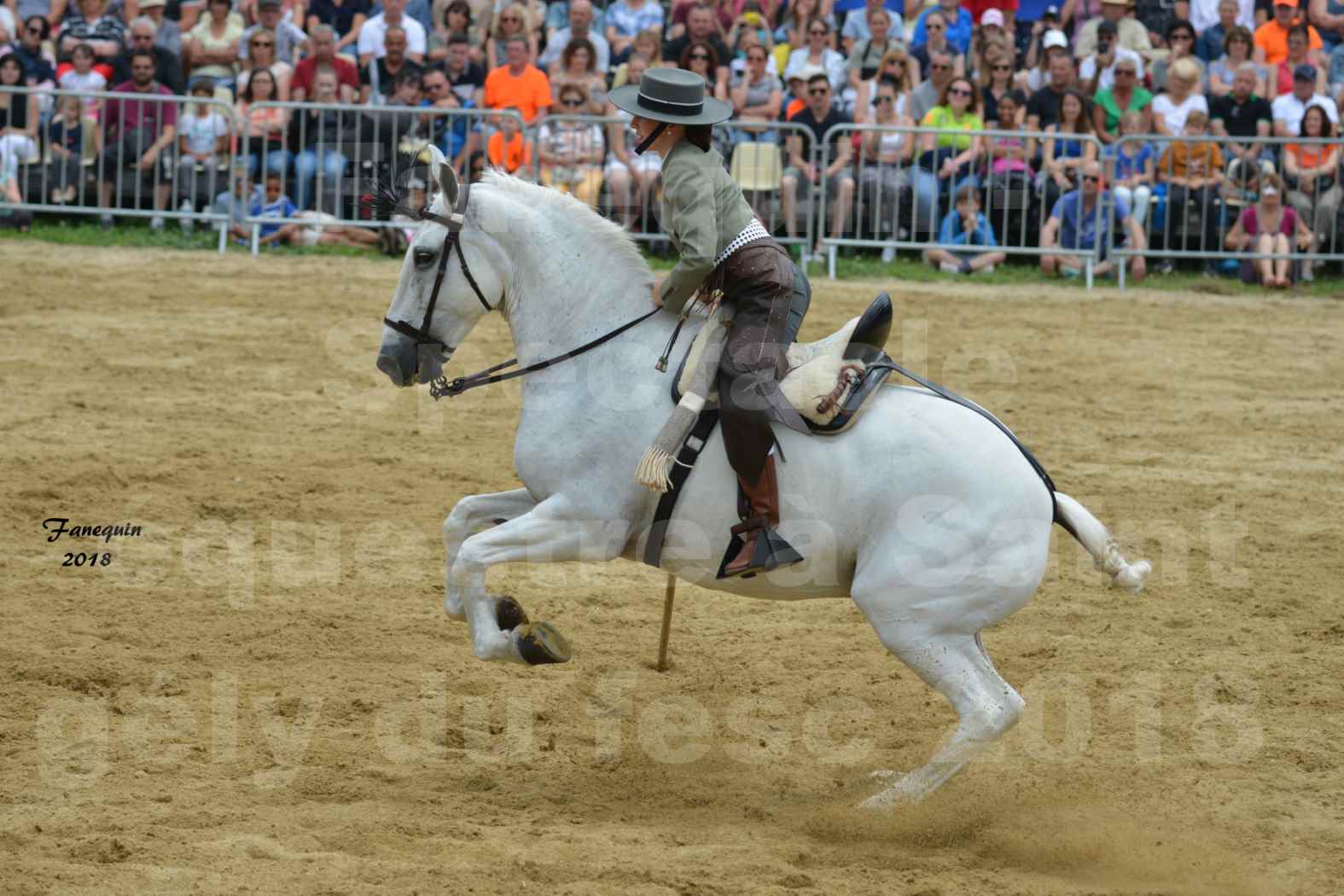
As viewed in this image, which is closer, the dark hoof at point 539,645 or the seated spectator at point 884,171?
the dark hoof at point 539,645

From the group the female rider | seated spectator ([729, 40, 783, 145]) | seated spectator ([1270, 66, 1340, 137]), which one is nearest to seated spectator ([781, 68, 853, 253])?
seated spectator ([729, 40, 783, 145])

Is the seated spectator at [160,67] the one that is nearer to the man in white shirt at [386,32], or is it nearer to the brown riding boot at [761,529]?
the man in white shirt at [386,32]

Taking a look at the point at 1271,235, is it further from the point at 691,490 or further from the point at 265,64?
the point at 691,490

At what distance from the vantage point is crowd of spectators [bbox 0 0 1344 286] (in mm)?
16859

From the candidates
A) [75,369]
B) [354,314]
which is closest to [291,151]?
[354,314]

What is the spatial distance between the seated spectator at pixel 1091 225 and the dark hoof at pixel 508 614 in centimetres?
1152

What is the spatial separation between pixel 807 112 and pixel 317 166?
5.06 meters

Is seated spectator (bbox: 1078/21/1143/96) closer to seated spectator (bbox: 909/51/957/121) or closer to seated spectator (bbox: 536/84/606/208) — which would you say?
seated spectator (bbox: 909/51/957/121)

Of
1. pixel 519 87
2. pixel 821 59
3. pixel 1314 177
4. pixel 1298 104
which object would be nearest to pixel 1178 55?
pixel 1298 104

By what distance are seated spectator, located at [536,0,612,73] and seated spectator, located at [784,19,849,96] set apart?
6.69ft

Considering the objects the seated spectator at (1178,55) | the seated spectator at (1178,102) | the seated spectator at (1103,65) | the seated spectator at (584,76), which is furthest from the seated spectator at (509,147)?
the seated spectator at (1178,55)

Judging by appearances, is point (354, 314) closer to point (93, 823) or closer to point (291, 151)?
point (291, 151)

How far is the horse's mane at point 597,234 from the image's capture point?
682 cm

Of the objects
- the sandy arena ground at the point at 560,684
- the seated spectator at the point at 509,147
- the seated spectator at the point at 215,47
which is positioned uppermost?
the seated spectator at the point at 215,47
